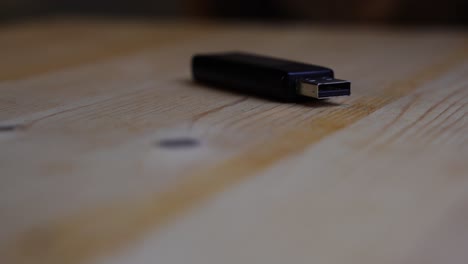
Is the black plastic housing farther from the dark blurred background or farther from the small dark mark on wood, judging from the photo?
the dark blurred background

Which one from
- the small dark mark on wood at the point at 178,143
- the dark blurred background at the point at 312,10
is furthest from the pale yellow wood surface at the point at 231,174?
the dark blurred background at the point at 312,10

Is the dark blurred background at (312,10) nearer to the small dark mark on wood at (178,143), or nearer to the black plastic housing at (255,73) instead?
the black plastic housing at (255,73)

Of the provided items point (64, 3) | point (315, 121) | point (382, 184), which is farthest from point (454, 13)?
point (382, 184)

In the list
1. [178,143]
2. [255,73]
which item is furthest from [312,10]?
[178,143]

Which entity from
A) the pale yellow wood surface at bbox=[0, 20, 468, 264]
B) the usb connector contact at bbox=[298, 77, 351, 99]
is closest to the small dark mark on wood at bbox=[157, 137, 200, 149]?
the pale yellow wood surface at bbox=[0, 20, 468, 264]

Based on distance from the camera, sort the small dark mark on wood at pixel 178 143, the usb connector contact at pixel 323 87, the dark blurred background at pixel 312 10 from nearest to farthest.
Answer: the small dark mark on wood at pixel 178 143, the usb connector contact at pixel 323 87, the dark blurred background at pixel 312 10

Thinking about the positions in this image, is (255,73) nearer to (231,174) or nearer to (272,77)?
(272,77)
